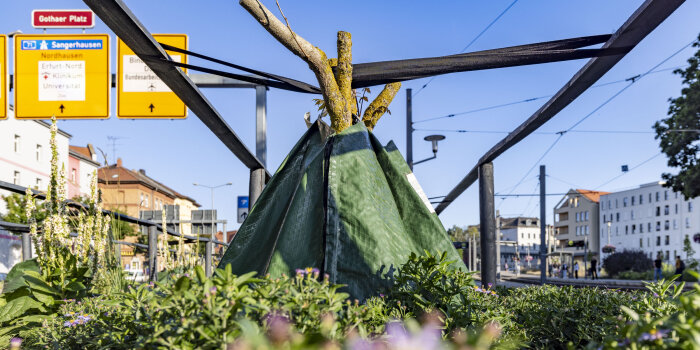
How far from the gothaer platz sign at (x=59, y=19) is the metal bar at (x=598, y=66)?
6956 mm

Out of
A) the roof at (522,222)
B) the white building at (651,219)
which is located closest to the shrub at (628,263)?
the white building at (651,219)

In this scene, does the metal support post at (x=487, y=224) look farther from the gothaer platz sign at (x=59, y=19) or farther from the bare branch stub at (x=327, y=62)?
the gothaer platz sign at (x=59, y=19)

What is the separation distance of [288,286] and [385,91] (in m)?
1.68

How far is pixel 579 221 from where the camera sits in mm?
96375

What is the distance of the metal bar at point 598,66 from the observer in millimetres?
2133

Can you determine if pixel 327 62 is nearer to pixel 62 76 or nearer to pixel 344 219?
pixel 344 219

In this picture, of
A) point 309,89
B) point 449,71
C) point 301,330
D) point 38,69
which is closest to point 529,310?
point 449,71

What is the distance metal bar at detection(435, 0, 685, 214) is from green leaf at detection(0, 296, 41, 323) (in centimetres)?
306

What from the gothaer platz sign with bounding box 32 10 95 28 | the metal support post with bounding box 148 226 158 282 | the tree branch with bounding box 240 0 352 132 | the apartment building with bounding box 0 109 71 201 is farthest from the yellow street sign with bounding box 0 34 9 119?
the apartment building with bounding box 0 109 71 201

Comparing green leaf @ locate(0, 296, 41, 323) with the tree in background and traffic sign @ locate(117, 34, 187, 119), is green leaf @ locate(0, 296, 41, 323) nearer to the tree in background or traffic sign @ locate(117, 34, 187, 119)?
traffic sign @ locate(117, 34, 187, 119)

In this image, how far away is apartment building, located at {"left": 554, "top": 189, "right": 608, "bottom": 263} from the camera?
307 ft

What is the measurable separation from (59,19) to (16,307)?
6.74 meters

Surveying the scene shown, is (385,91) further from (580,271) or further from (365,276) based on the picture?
(580,271)

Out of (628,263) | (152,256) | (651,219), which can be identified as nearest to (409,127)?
(152,256)
